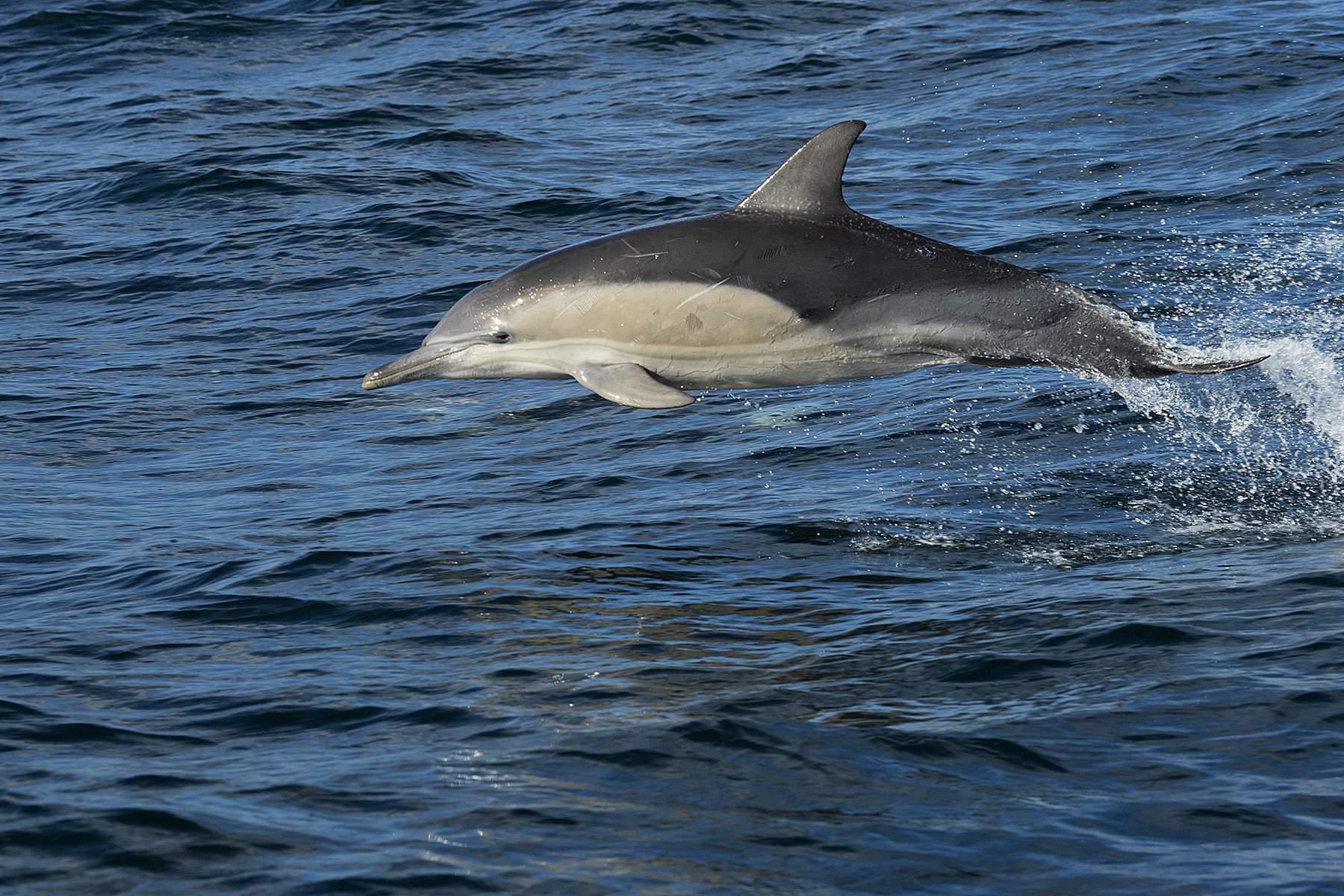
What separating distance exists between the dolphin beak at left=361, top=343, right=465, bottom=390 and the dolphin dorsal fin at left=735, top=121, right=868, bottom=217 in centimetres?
173

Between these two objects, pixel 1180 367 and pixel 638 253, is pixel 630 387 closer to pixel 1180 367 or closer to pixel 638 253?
pixel 638 253

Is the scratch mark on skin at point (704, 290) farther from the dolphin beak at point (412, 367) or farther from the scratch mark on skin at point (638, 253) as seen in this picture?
the dolphin beak at point (412, 367)

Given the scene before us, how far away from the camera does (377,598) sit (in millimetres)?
8750

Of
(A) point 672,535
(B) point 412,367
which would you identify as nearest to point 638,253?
(B) point 412,367

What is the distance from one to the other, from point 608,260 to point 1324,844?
13.8ft

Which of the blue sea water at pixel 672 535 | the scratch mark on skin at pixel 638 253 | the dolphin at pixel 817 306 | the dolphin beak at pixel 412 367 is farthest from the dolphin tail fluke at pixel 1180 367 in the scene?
the dolphin beak at pixel 412 367

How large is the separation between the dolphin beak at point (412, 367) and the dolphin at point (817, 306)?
0.93 metres

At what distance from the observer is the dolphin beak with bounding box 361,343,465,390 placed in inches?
359

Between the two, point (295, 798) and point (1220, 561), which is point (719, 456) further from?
point (295, 798)

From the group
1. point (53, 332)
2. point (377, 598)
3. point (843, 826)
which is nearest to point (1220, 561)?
point (843, 826)

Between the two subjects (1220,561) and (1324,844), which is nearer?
(1324,844)

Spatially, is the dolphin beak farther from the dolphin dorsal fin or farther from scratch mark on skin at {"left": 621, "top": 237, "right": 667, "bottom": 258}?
the dolphin dorsal fin

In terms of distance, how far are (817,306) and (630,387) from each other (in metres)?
0.91

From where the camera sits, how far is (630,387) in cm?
826
